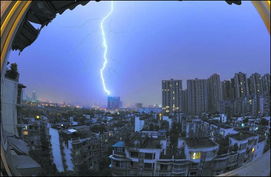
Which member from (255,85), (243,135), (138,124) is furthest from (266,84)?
(138,124)

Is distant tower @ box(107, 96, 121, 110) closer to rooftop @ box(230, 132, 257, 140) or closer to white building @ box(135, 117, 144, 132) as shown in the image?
white building @ box(135, 117, 144, 132)

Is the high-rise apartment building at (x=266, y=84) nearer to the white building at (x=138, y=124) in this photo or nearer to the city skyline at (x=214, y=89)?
the city skyline at (x=214, y=89)

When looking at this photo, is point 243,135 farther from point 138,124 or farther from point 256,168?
point 138,124

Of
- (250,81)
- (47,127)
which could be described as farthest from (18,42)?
(250,81)

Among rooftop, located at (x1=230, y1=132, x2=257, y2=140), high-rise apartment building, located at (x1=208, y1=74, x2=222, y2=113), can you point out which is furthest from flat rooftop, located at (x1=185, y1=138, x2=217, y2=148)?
high-rise apartment building, located at (x1=208, y1=74, x2=222, y2=113)

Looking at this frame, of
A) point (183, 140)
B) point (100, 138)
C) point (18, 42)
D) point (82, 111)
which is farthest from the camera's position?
point (82, 111)

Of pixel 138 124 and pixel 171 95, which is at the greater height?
pixel 171 95

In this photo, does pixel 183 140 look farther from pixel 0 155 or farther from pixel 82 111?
pixel 0 155
